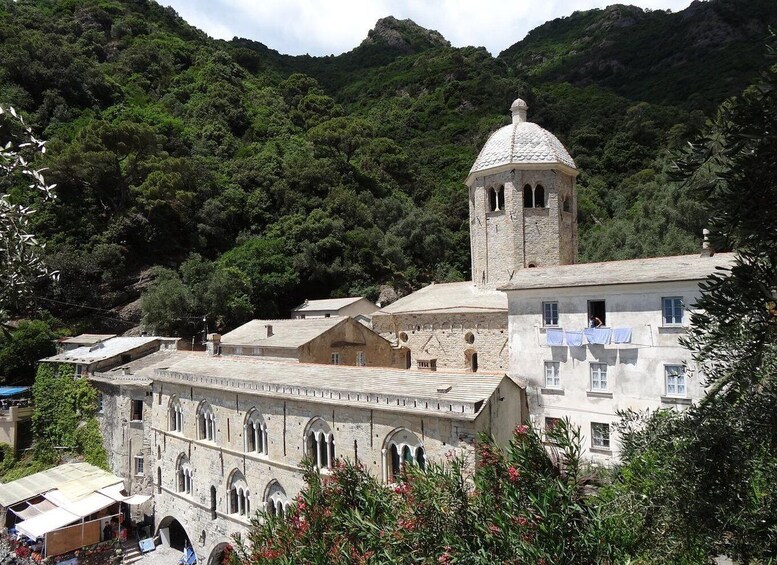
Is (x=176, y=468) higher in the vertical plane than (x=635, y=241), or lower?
lower

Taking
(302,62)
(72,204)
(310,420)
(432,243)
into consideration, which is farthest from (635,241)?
(302,62)

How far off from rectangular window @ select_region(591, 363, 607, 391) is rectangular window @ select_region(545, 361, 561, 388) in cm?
119

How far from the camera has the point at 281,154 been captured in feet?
188

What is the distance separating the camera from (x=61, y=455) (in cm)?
2791

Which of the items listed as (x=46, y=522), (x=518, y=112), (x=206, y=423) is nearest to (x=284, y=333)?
(x=206, y=423)

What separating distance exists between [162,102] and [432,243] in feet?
137

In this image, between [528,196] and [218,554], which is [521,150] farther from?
[218,554]

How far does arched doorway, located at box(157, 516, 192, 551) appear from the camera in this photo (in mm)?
23203

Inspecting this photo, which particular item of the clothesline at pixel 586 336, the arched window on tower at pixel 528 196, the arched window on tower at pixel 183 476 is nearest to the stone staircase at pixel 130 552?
the arched window on tower at pixel 183 476

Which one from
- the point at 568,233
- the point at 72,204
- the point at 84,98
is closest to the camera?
the point at 568,233

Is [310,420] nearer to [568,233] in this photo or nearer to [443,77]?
[568,233]

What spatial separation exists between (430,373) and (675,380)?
7945 mm

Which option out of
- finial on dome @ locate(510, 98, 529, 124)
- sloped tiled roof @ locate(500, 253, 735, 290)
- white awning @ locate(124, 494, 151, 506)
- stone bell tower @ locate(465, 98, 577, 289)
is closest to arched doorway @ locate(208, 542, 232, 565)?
white awning @ locate(124, 494, 151, 506)

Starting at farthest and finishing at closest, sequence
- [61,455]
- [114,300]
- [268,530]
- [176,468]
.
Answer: [114,300]
[61,455]
[176,468]
[268,530]
